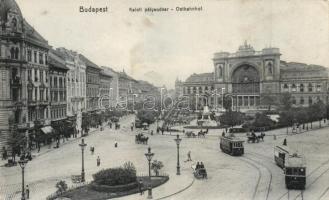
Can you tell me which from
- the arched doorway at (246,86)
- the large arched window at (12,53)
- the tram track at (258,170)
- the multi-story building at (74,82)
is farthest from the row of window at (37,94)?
the arched doorway at (246,86)

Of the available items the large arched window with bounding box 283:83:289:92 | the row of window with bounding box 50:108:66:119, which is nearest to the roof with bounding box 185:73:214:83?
the large arched window with bounding box 283:83:289:92

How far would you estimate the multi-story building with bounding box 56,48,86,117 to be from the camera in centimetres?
6141

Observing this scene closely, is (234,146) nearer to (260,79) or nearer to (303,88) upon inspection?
(303,88)

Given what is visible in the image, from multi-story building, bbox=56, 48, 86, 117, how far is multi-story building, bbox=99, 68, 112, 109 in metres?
12.1

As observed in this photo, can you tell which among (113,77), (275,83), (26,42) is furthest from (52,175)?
(275,83)

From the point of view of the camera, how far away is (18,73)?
40.3 m

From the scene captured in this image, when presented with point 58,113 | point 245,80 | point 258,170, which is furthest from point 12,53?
point 245,80

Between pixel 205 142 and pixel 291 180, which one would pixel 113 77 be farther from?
pixel 291 180

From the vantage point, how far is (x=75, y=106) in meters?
64.1

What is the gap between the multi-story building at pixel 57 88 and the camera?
170 feet

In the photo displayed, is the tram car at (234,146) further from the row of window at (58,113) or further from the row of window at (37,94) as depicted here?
the row of window at (58,113)

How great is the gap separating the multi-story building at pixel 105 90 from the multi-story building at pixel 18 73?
36.0m

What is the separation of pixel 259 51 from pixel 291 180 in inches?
3332

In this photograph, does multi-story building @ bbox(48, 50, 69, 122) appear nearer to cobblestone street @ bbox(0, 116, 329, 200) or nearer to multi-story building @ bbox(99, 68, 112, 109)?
cobblestone street @ bbox(0, 116, 329, 200)
